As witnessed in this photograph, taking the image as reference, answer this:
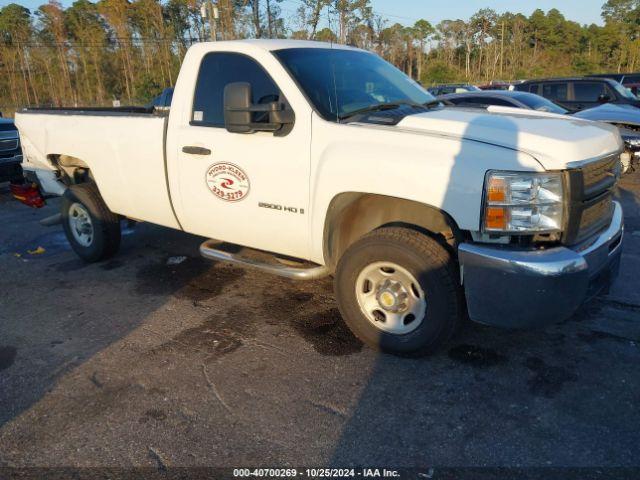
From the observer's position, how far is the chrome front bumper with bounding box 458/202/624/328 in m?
A: 2.82

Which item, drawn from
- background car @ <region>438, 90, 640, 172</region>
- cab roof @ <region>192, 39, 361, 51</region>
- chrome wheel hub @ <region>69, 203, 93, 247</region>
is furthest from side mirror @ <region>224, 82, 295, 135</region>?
background car @ <region>438, 90, 640, 172</region>

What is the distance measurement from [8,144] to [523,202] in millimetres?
9566

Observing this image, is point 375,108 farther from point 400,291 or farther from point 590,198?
point 590,198

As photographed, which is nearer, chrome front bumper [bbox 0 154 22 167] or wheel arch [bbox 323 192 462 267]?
wheel arch [bbox 323 192 462 267]

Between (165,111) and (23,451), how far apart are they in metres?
2.91

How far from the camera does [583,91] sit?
39.7 feet

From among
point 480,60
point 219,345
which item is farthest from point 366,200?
point 480,60

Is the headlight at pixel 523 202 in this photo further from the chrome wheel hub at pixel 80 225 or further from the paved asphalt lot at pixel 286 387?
the chrome wheel hub at pixel 80 225

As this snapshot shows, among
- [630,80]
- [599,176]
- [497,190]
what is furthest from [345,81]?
[630,80]

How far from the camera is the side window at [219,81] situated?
3.91 m

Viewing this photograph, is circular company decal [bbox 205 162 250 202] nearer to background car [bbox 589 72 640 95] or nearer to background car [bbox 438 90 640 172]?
background car [bbox 438 90 640 172]

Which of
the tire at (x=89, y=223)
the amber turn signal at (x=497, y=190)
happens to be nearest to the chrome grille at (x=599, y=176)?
the amber turn signal at (x=497, y=190)

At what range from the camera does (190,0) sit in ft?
93.7

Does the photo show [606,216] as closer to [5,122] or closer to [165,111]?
[165,111]
